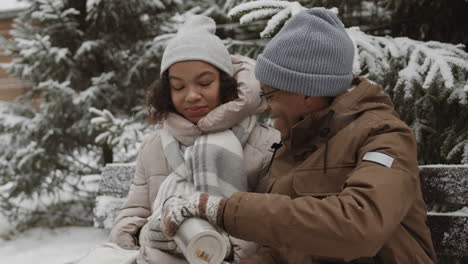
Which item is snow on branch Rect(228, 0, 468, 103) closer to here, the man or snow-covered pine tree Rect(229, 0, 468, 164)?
snow-covered pine tree Rect(229, 0, 468, 164)

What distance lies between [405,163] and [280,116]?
1.63 ft

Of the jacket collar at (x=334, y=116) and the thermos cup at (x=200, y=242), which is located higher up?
the jacket collar at (x=334, y=116)

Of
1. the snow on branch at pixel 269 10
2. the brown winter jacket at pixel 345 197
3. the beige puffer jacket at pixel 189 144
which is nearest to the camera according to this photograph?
the brown winter jacket at pixel 345 197

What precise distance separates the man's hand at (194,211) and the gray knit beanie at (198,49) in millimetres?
766

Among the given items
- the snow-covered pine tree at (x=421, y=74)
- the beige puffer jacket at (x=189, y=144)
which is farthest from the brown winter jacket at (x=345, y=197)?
the snow-covered pine tree at (x=421, y=74)

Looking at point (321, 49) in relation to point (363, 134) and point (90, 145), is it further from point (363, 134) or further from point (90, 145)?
point (90, 145)

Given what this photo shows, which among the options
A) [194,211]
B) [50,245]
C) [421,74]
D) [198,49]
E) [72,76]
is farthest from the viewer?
[72,76]

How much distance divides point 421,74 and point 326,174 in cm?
160

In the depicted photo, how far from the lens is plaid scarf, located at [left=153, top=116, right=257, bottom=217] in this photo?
76.7 inches

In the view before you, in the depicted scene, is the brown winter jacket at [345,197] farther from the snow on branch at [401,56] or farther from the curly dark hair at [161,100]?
the snow on branch at [401,56]

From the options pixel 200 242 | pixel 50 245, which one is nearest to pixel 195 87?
pixel 200 242

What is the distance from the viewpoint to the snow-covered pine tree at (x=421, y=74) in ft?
8.53

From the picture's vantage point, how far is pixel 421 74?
2.86m

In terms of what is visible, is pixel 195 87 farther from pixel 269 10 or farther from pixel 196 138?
pixel 269 10
